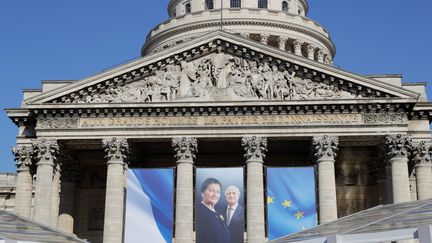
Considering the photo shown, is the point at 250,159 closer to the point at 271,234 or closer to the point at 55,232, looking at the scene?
the point at 271,234

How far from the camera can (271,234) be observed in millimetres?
38062

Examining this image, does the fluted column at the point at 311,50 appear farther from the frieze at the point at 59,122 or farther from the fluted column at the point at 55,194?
the fluted column at the point at 55,194

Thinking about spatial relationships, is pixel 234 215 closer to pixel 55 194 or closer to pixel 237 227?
pixel 237 227

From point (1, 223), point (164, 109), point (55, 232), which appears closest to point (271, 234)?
point (164, 109)

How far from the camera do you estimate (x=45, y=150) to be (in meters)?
39.8

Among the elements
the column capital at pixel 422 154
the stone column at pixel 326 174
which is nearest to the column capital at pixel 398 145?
the column capital at pixel 422 154

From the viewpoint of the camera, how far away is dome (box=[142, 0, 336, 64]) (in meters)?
65.9

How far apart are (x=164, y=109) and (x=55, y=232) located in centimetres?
2015

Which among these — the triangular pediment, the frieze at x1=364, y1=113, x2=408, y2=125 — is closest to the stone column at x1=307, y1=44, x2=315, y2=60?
the triangular pediment

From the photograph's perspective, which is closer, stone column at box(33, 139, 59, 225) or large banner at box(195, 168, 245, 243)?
large banner at box(195, 168, 245, 243)

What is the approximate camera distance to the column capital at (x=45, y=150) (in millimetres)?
39812

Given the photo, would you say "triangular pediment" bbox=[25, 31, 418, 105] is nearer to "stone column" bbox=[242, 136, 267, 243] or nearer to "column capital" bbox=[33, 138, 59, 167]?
"column capital" bbox=[33, 138, 59, 167]

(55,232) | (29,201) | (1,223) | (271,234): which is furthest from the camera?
(29,201)

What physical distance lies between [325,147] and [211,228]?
311 inches
